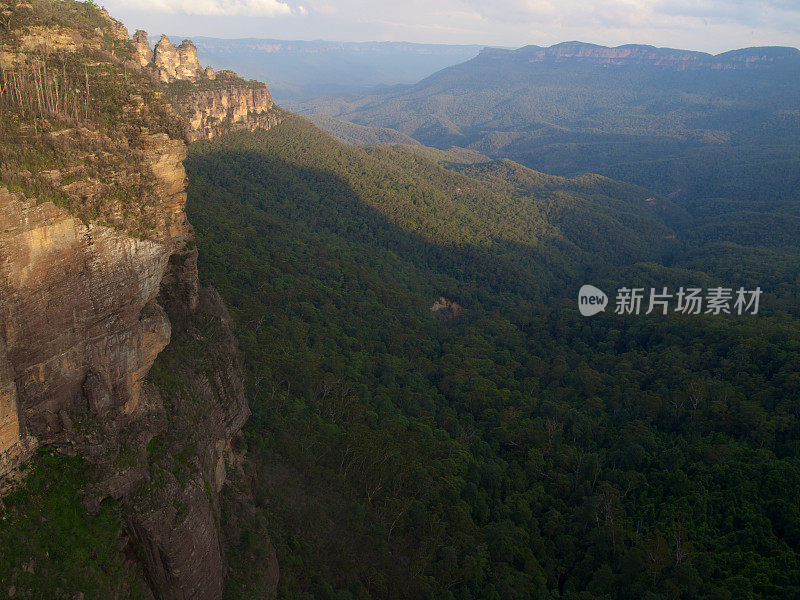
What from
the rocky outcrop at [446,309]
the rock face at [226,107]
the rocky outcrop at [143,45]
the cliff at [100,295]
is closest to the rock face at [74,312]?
the cliff at [100,295]

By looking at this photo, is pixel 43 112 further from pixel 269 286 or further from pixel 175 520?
pixel 269 286

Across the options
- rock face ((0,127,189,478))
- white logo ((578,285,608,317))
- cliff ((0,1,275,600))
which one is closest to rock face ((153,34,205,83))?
white logo ((578,285,608,317))

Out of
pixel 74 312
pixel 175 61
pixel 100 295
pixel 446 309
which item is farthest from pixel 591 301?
pixel 175 61

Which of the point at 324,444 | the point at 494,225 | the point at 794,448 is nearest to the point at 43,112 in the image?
the point at 324,444

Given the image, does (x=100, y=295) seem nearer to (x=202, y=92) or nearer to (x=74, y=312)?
(x=74, y=312)

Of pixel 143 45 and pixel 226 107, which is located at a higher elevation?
pixel 143 45

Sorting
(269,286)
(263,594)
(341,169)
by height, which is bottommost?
(263,594)
